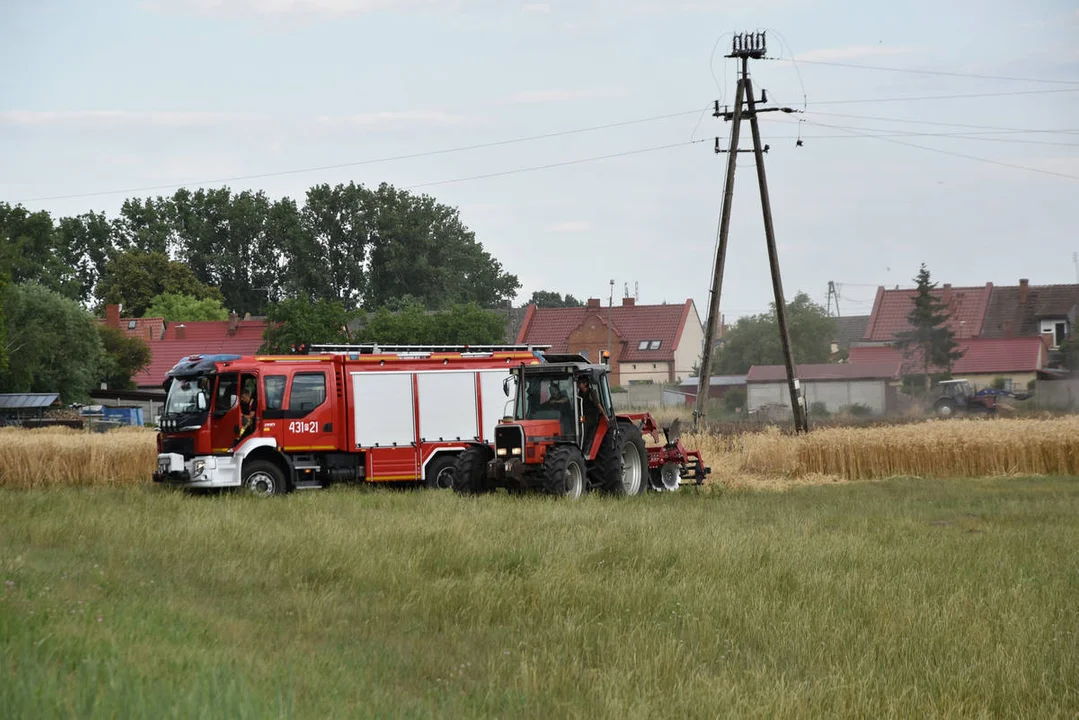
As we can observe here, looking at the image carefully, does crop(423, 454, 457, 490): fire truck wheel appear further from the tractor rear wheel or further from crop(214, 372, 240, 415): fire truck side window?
crop(214, 372, 240, 415): fire truck side window

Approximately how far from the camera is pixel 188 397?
2336 cm

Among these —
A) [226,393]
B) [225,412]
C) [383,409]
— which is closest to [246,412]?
[225,412]

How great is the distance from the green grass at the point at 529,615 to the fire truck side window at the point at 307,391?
619 centimetres

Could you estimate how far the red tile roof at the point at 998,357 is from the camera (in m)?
67.4

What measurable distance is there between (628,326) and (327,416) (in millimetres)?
70470

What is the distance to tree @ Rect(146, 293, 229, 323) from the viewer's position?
97.6m

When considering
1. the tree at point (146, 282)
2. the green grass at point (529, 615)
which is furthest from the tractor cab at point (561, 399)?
the tree at point (146, 282)

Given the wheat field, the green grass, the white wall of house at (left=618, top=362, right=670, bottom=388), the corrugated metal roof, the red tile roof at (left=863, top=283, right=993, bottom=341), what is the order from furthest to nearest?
the white wall of house at (left=618, top=362, right=670, bottom=388) < the red tile roof at (left=863, top=283, right=993, bottom=341) < the corrugated metal roof < the wheat field < the green grass

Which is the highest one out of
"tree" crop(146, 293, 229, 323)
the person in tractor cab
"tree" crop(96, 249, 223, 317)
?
"tree" crop(96, 249, 223, 317)

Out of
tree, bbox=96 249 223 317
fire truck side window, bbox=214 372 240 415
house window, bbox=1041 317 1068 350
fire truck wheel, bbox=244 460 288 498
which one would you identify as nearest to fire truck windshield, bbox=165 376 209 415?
fire truck side window, bbox=214 372 240 415

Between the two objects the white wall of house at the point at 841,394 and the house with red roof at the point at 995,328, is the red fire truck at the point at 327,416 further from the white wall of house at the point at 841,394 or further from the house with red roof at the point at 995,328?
the house with red roof at the point at 995,328

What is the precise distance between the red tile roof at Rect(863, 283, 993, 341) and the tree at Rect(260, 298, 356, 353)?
34136 millimetres

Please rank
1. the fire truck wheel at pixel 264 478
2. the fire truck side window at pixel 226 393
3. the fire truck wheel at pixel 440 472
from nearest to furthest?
1. the fire truck wheel at pixel 264 478
2. the fire truck side window at pixel 226 393
3. the fire truck wheel at pixel 440 472

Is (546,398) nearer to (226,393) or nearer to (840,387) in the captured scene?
(226,393)
